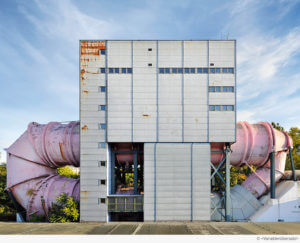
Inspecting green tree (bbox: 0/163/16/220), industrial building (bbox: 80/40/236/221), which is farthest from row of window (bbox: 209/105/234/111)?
green tree (bbox: 0/163/16/220)

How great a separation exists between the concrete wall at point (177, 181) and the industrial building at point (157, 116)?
104 millimetres

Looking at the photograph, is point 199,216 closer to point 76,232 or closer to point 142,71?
point 76,232

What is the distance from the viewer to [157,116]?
22.3m

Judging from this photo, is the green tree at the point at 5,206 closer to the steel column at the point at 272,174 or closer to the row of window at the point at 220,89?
the row of window at the point at 220,89

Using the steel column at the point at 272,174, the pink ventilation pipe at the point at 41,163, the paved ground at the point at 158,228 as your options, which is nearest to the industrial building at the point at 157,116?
the paved ground at the point at 158,228

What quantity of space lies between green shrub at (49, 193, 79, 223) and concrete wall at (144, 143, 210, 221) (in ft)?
26.2

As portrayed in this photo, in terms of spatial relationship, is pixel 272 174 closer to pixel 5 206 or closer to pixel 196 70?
pixel 196 70

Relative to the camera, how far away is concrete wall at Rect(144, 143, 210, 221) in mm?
21391

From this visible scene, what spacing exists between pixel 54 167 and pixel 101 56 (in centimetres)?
1620

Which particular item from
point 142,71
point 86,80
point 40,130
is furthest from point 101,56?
point 40,130

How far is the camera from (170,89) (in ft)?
73.7

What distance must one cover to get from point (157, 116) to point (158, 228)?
11.4 m

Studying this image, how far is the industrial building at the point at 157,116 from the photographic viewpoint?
854 inches

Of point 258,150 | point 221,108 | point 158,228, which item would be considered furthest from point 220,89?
point 158,228
